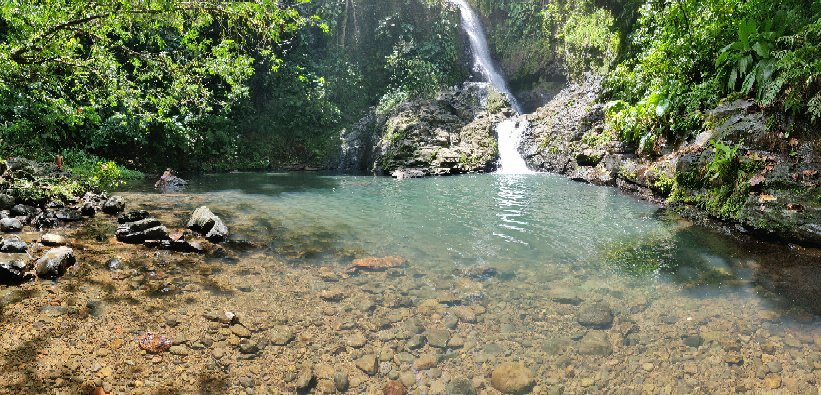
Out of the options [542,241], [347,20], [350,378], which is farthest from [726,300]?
[347,20]

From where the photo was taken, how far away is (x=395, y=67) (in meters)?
25.6

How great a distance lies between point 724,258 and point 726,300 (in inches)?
73.1

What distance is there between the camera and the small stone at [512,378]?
351 cm

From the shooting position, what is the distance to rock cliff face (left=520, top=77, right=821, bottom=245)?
277 inches

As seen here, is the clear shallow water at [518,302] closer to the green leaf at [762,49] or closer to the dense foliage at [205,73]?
the dense foliage at [205,73]

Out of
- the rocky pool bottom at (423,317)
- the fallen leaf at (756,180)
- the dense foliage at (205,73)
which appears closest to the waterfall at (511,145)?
the dense foliage at (205,73)

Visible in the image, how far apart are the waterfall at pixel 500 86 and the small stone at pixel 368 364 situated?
1626cm

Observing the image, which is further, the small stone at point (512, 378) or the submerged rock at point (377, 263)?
the submerged rock at point (377, 263)

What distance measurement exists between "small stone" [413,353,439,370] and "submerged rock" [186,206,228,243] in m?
4.74

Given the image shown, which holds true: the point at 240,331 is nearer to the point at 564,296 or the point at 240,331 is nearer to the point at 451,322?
the point at 451,322

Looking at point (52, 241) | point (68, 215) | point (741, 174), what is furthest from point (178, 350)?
point (741, 174)

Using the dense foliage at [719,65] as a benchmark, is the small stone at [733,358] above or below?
below

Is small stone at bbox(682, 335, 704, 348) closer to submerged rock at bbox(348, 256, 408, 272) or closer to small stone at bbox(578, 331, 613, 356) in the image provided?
small stone at bbox(578, 331, 613, 356)

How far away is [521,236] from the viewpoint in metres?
7.79
